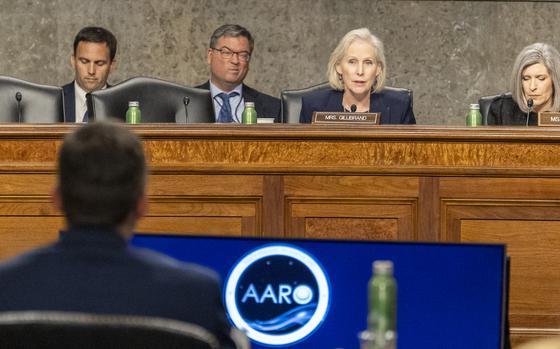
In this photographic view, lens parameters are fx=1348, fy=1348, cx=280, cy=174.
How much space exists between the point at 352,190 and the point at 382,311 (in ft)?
7.84

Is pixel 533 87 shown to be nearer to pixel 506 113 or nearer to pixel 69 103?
pixel 506 113

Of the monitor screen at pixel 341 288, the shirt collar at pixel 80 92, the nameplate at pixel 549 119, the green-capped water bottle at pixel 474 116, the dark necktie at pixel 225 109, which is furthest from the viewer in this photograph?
the shirt collar at pixel 80 92

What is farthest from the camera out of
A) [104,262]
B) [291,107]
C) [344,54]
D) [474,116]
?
[344,54]

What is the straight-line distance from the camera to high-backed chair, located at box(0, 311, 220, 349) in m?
2.04

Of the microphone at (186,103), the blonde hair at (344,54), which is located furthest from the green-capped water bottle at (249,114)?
the blonde hair at (344,54)

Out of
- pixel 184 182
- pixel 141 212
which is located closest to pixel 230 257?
pixel 141 212

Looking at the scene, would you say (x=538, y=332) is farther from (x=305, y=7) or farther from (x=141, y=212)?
(x=305, y=7)

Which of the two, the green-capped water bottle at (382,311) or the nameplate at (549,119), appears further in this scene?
the nameplate at (549,119)

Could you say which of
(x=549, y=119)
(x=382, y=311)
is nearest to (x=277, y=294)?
(x=382, y=311)

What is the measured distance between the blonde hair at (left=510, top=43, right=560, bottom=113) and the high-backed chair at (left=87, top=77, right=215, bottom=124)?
145 cm

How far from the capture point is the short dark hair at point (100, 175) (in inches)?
86.1

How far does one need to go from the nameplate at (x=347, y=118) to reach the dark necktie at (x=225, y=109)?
127 cm

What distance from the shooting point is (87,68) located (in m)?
6.83

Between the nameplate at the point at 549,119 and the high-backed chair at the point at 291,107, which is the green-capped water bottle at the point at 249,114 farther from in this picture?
the nameplate at the point at 549,119
